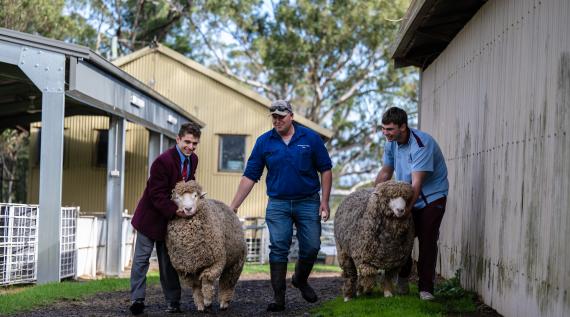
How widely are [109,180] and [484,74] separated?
30.7 ft

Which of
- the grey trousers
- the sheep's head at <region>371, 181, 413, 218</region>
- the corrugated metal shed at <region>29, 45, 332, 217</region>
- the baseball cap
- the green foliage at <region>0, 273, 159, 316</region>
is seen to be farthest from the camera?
the corrugated metal shed at <region>29, 45, 332, 217</region>

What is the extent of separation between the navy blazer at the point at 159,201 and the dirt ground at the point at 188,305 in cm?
92

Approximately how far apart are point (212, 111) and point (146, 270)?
66.3 feet

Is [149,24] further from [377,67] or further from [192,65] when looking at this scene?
[192,65]

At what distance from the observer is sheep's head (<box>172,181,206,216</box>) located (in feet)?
28.3

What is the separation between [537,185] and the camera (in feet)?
22.6

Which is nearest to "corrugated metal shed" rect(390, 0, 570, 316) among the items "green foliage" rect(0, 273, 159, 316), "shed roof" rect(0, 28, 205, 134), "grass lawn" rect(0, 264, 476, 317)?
"grass lawn" rect(0, 264, 476, 317)

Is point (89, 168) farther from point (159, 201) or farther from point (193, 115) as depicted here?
point (159, 201)

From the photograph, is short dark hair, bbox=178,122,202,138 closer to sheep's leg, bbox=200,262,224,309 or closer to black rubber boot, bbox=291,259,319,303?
sheep's leg, bbox=200,262,224,309

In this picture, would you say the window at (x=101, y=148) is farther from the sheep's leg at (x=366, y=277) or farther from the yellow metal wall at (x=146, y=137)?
the sheep's leg at (x=366, y=277)

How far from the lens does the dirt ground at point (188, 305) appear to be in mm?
8977

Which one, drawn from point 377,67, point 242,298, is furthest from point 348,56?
point 242,298

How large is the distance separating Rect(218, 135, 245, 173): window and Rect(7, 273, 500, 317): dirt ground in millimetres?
16008

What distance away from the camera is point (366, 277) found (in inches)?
348
